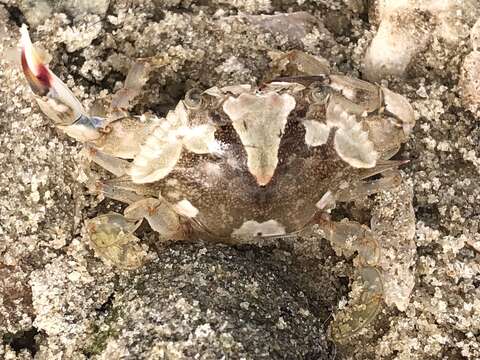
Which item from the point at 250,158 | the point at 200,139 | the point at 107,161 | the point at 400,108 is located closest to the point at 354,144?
the point at 400,108

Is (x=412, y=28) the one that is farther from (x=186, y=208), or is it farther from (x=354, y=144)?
(x=186, y=208)

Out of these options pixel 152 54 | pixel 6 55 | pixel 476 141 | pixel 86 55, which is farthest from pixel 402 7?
pixel 6 55

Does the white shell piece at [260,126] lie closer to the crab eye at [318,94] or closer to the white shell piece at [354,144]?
the crab eye at [318,94]

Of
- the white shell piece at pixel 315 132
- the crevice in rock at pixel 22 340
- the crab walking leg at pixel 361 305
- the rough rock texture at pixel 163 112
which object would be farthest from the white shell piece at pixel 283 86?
the crevice in rock at pixel 22 340

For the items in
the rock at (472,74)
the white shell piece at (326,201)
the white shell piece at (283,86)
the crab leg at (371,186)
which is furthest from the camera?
the rock at (472,74)

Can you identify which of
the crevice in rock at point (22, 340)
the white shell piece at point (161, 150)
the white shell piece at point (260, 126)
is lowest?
the crevice in rock at point (22, 340)

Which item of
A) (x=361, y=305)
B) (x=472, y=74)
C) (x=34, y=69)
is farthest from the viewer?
(x=472, y=74)

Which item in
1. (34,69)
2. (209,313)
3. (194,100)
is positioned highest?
(34,69)
